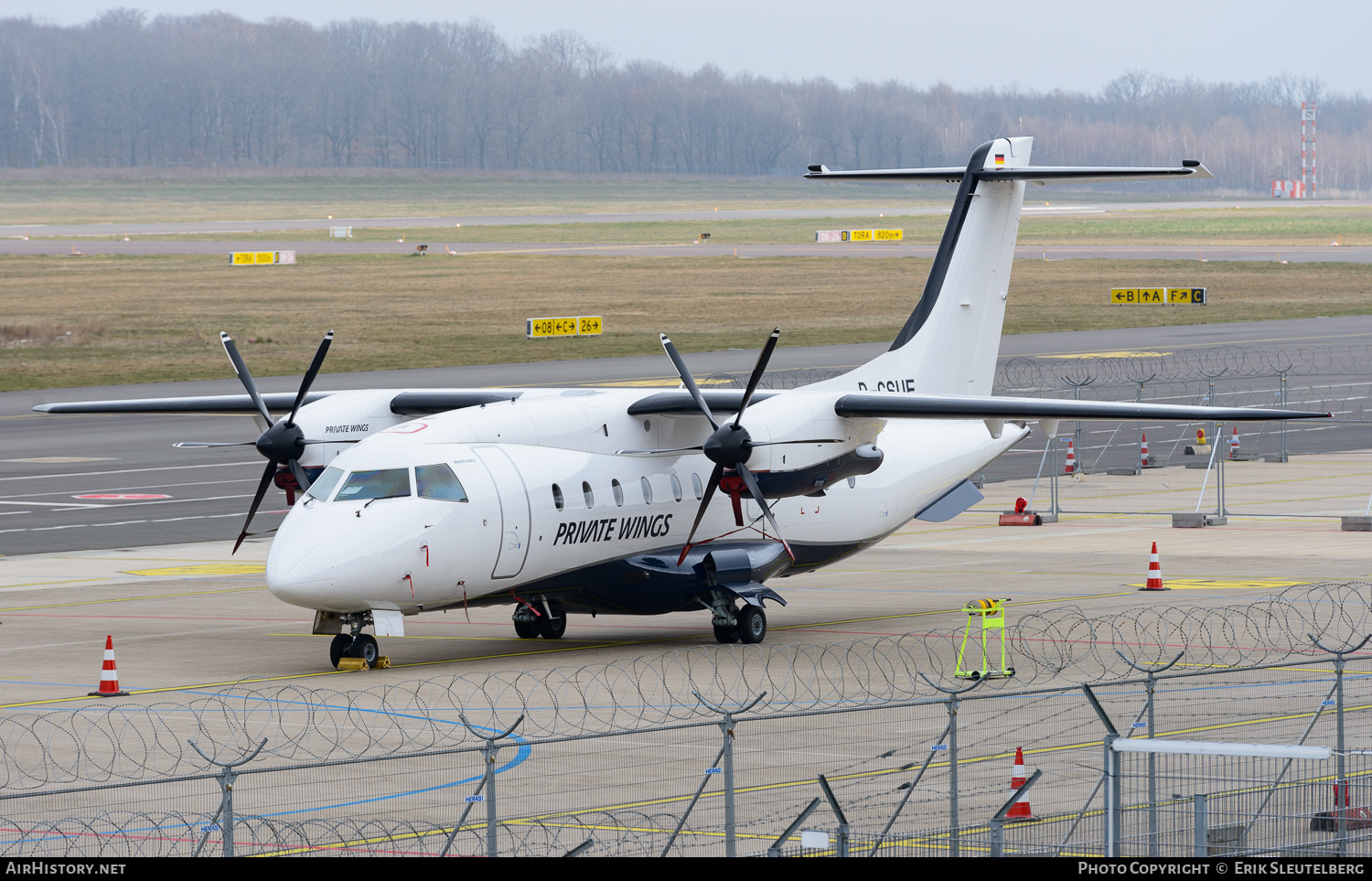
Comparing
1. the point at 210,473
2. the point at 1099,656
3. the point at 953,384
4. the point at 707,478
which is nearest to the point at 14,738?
the point at 707,478

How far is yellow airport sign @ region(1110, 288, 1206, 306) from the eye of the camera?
83.9m

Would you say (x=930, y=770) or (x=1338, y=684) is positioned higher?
(x=1338, y=684)

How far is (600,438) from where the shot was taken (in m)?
24.2

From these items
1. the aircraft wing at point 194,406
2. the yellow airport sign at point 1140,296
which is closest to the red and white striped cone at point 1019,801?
the aircraft wing at point 194,406

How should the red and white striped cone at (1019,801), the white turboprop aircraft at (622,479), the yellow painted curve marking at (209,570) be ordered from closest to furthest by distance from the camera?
1. the red and white striped cone at (1019,801)
2. the white turboprop aircraft at (622,479)
3. the yellow painted curve marking at (209,570)

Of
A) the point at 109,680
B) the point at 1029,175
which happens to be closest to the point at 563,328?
the point at 1029,175

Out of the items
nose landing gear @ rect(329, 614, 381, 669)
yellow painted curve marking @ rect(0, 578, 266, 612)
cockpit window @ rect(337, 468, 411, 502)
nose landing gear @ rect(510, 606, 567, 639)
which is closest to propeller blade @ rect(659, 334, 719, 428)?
nose landing gear @ rect(510, 606, 567, 639)

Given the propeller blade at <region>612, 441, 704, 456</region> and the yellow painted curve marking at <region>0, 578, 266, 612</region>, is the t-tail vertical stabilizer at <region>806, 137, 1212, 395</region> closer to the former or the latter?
the propeller blade at <region>612, 441, 704, 456</region>

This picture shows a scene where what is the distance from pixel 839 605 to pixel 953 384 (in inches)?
154

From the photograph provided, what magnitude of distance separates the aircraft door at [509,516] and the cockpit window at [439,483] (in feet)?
1.71

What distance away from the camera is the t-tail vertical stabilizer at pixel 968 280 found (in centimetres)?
2806

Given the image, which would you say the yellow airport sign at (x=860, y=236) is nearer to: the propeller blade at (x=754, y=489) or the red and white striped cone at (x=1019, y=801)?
the propeller blade at (x=754, y=489)

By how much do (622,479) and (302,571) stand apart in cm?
482

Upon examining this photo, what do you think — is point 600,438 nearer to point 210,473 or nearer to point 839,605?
point 839,605
